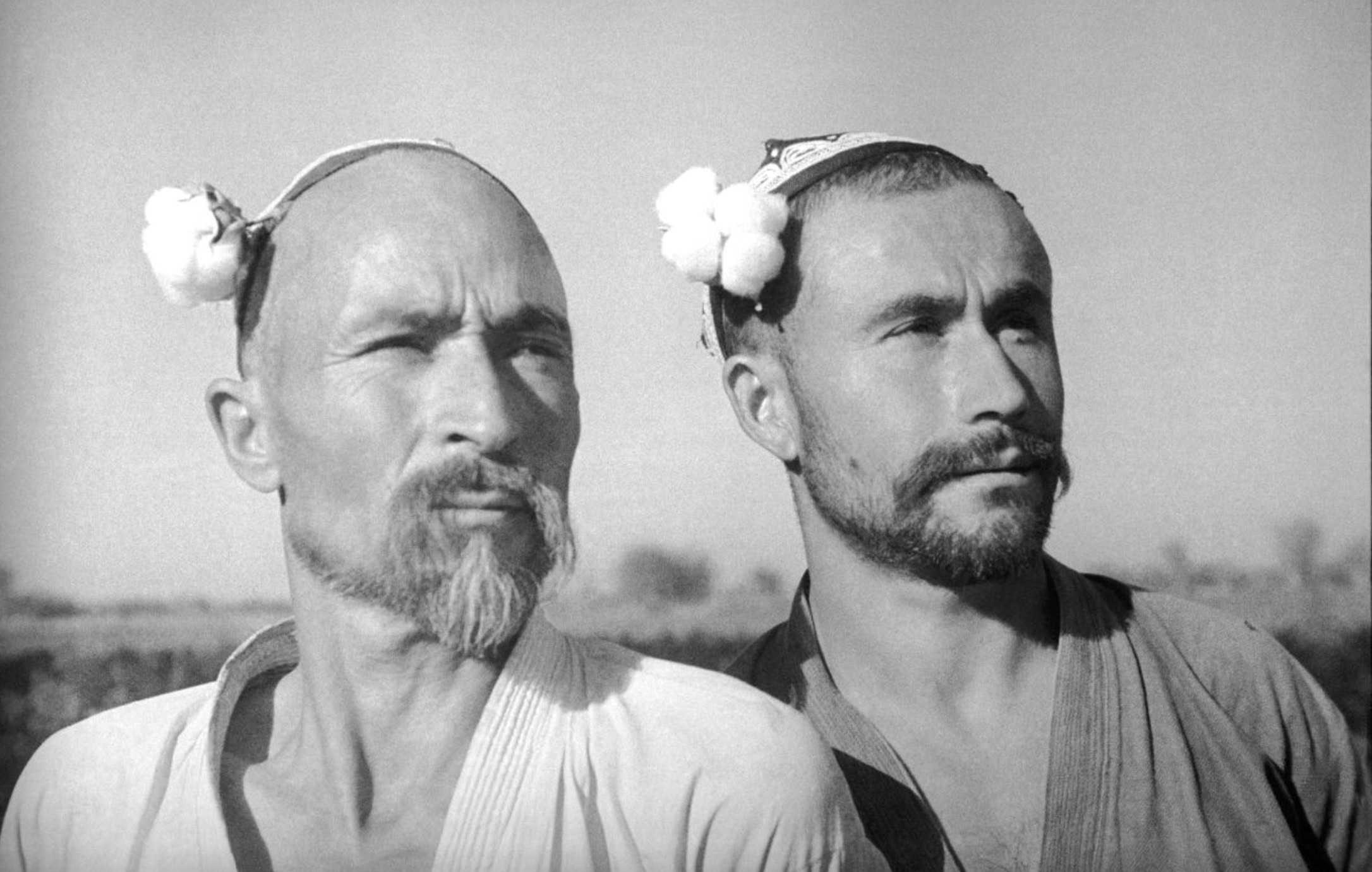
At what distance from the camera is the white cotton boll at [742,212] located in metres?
2.14

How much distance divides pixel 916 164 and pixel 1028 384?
352 mm

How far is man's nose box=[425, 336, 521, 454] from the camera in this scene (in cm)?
188

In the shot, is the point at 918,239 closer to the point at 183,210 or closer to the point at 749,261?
the point at 749,261

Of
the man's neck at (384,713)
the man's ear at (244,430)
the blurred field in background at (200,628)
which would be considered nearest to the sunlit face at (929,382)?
the blurred field in background at (200,628)

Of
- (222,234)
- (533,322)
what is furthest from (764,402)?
(222,234)

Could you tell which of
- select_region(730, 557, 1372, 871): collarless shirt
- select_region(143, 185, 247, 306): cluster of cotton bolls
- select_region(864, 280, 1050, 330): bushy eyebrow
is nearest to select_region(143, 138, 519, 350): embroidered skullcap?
select_region(143, 185, 247, 306): cluster of cotton bolls

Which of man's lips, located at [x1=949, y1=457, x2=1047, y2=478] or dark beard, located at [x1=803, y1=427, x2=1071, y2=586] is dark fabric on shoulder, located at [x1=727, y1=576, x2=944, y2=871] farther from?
man's lips, located at [x1=949, y1=457, x2=1047, y2=478]

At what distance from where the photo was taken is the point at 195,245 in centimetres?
194

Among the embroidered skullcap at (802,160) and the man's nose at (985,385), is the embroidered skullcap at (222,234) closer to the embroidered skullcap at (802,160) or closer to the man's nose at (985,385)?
the embroidered skullcap at (802,160)

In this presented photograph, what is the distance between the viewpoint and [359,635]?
6.38 feet

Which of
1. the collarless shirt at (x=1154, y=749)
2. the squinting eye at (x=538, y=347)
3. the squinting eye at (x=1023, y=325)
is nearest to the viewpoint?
the squinting eye at (x=538, y=347)

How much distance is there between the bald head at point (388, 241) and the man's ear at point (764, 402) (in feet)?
1.23

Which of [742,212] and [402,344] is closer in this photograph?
[402,344]

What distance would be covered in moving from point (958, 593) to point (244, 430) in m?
0.97
